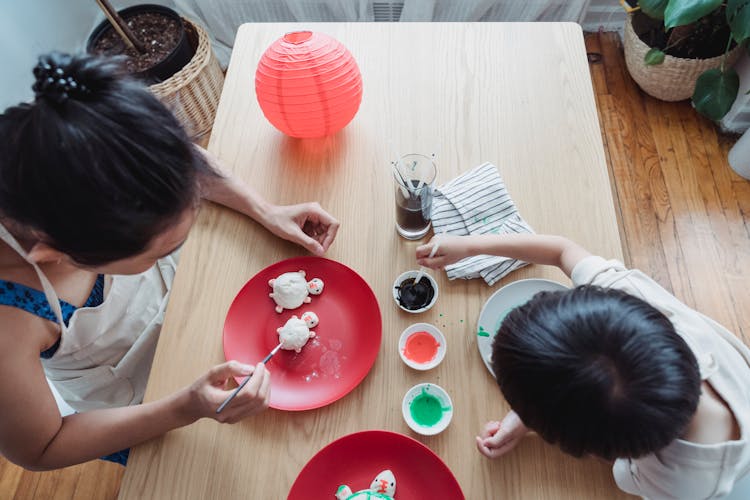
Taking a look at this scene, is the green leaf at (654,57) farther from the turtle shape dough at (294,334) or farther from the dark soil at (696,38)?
the turtle shape dough at (294,334)

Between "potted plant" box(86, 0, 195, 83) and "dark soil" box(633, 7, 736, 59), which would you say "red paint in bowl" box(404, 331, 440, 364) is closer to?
"potted plant" box(86, 0, 195, 83)

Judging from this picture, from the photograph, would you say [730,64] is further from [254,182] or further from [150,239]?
[150,239]

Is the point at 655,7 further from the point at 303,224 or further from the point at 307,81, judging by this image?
the point at 303,224

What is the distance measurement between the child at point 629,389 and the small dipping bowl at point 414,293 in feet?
0.75

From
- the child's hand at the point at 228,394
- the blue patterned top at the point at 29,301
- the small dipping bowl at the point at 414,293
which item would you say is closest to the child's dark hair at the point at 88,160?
the blue patterned top at the point at 29,301

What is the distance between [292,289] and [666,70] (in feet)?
5.97

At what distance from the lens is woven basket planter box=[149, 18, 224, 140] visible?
69.6 inches

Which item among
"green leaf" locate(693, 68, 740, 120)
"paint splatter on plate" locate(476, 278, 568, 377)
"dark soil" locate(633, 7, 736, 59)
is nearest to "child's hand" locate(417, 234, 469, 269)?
"paint splatter on plate" locate(476, 278, 568, 377)

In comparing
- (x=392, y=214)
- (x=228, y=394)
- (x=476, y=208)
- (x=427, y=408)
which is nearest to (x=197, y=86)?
(x=392, y=214)

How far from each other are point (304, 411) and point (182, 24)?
64.3 inches

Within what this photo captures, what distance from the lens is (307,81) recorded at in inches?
37.6

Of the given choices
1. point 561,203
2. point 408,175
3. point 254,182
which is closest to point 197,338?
point 254,182

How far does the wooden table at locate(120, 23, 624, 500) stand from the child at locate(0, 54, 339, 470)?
0.23 feet

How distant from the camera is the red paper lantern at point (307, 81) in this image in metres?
0.95
